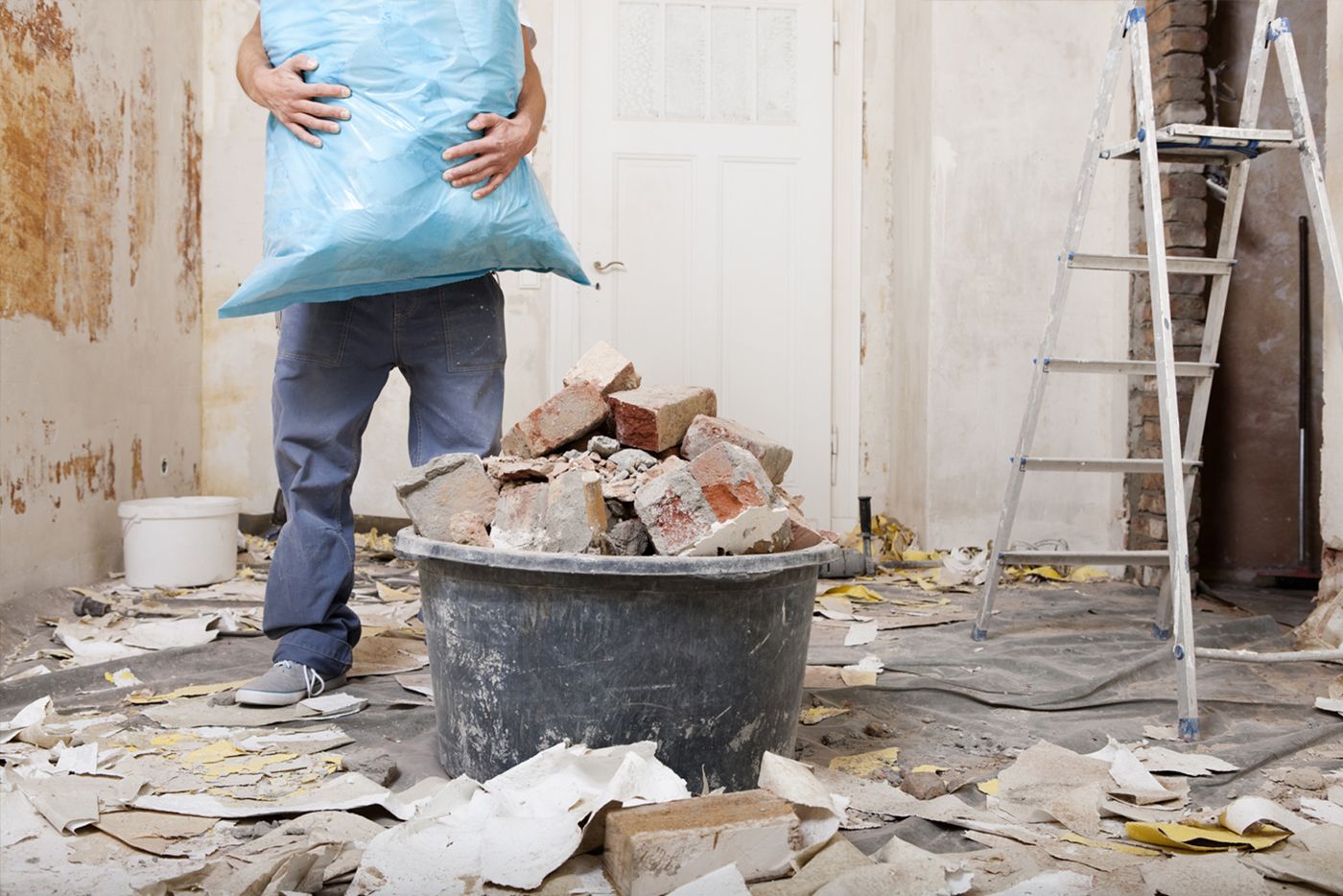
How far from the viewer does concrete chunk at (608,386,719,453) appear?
1.70 metres

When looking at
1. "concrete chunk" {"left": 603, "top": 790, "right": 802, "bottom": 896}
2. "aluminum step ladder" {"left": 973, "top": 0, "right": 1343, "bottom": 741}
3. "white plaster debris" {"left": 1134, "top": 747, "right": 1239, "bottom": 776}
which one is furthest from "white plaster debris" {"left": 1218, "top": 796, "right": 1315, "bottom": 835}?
"concrete chunk" {"left": 603, "top": 790, "right": 802, "bottom": 896}

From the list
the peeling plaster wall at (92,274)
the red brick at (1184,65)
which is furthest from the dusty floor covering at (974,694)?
the red brick at (1184,65)

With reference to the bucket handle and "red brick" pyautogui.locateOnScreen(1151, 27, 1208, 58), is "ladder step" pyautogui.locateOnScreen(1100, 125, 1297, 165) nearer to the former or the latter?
"red brick" pyautogui.locateOnScreen(1151, 27, 1208, 58)

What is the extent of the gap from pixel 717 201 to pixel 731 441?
3.19 m

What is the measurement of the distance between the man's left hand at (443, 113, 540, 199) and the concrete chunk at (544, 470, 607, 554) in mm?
549

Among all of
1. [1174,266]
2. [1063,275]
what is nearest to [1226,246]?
[1174,266]

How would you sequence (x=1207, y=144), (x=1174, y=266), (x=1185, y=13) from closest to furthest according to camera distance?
1. (x=1207, y=144)
2. (x=1174, y=266)
3. (x=1185, y=13)

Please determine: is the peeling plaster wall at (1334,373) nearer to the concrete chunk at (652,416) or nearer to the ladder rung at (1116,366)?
the ladder rung at (1116,366)

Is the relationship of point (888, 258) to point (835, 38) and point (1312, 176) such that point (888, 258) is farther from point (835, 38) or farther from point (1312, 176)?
point (1312, 176)

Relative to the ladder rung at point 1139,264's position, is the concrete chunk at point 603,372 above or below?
below

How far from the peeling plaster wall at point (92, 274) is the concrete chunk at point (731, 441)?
2.10 metres

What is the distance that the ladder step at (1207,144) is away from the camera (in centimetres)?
219

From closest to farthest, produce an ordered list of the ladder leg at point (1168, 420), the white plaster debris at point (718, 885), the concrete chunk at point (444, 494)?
the white plaster debris at point (718, 885), the concrete chunk at point (444, 494), the ladder leg at point (1168, 420)

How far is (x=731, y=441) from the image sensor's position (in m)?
1.74
